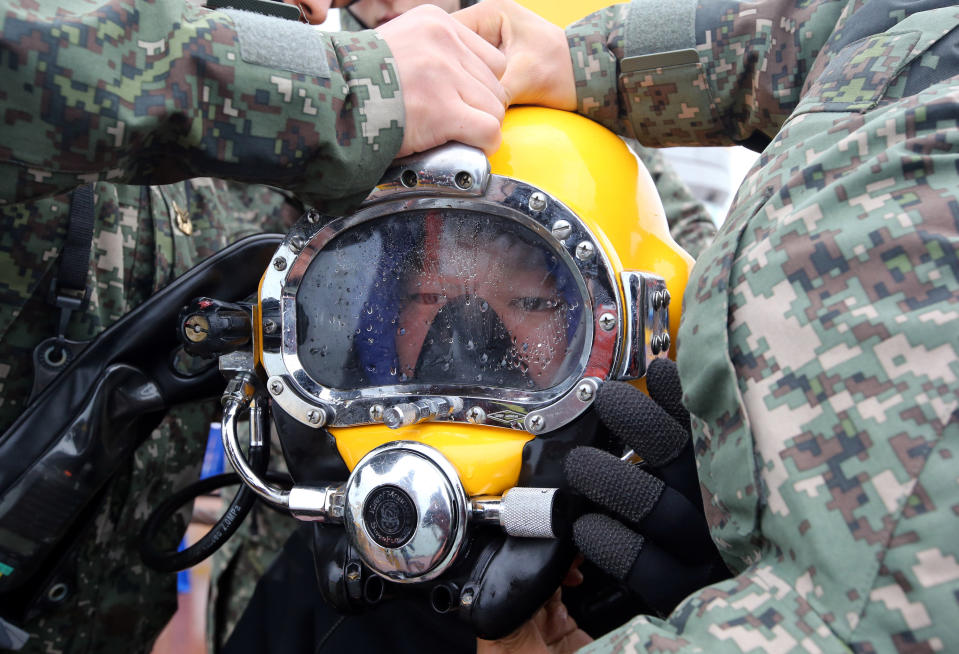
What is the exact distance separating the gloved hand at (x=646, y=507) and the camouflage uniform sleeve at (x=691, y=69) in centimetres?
47

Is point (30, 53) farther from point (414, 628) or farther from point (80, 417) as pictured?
point (414, 628)

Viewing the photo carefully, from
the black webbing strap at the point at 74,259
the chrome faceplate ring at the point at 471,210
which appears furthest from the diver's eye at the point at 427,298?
the black webbing strap at the point at 74,259

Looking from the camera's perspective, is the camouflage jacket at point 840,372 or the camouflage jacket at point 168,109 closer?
the camouflage jacket at point 840,372

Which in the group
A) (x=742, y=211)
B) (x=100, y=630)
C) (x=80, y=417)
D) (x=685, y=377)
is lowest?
(x=100, y=630)

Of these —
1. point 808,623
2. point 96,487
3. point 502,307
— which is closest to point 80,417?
point 96,487

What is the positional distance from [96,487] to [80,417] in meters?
0.11

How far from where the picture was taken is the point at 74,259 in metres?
1.31

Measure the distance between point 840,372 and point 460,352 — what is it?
50cm

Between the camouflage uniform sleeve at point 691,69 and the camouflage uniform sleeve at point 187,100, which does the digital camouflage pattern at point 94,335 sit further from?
the camouflage uniform sleeve at point 691,69

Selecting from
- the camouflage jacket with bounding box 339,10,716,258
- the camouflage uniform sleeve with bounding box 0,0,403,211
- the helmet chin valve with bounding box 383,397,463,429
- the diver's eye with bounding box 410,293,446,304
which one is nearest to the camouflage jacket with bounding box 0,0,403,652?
the camouflage uniform sleeve with bounding box 0,0,403,211

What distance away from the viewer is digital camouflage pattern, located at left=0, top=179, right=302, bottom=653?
129 cm

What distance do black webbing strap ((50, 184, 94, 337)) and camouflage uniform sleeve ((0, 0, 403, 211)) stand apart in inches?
14.8

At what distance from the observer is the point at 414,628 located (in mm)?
1191

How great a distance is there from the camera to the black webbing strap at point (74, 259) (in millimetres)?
1310
